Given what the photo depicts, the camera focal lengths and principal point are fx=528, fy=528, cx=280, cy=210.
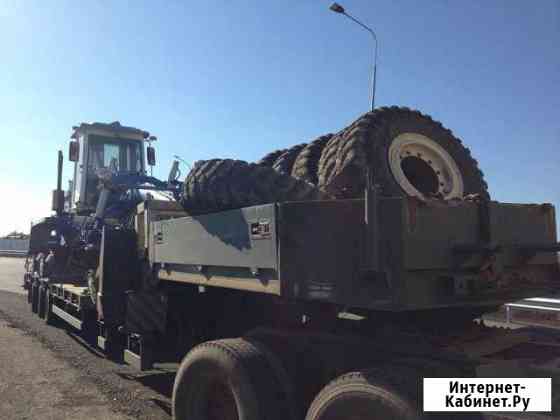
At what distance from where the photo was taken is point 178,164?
8.63 metres

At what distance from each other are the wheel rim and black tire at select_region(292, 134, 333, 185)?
907 millimetres

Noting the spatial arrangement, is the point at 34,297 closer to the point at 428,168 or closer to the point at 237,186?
the point at 237,186

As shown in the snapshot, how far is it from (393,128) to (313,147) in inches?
42.3

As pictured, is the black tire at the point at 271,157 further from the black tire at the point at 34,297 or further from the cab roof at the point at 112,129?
the black tire at the point at 34,297

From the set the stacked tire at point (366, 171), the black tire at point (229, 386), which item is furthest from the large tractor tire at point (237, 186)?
the black tire at point (229, 386)

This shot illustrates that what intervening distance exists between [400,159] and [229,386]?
2.22m

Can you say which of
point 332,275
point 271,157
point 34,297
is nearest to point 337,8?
point 271,157

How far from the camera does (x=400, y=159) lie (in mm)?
4336

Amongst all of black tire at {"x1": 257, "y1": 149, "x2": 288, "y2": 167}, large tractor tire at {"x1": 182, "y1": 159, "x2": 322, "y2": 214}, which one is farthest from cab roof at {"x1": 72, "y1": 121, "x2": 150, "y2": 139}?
large tractor tire at {"x1": 182, "y1": 159, "x2": 322, "y2": 214}

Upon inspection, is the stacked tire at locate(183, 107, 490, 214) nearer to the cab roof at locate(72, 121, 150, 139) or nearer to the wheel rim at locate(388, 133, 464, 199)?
the wheel rim at locate(388, 133, 464, 199)

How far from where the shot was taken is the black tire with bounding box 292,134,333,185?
5023 mm

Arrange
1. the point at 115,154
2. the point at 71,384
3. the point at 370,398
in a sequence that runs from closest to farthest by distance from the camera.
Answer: the point at 370,398
the point at 71,384
the point at 115,154

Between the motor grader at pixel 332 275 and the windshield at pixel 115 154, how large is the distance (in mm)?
5989

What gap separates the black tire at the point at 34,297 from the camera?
477 inches
